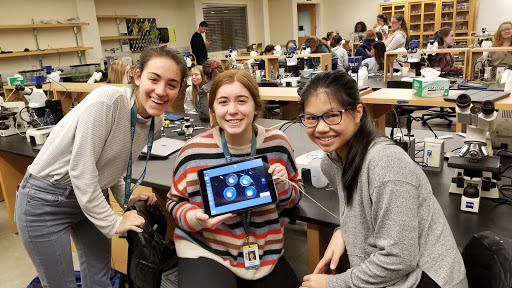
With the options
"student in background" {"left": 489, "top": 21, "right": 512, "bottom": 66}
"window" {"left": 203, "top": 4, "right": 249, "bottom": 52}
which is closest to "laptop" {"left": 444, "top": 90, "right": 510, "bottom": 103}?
"student in background" {"left": 489, "top": 21, "right": 512, "bottom": 66}

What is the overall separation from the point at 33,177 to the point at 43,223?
170 millimetres

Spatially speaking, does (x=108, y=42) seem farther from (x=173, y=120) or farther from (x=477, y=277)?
(x=477, y=277)

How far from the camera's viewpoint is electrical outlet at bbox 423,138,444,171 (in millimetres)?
1684

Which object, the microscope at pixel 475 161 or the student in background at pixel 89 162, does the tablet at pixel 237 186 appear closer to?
the student in background at pixel 89 162

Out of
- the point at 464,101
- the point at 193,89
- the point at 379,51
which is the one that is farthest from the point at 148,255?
the point at 379,51

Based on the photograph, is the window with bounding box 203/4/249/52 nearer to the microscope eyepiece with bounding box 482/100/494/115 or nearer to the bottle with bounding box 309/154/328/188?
the bottle with bounding box 309/154/328/188

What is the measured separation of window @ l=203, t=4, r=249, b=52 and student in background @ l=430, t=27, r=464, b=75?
17.6 ft

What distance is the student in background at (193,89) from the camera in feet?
11.0

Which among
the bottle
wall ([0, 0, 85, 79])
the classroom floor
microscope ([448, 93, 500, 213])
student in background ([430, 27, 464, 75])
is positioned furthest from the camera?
wall ([0, 0, 85, 79])

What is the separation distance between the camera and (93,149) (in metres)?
1.22

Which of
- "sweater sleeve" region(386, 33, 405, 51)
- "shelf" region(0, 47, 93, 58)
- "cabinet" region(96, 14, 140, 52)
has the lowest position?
"sweater sleeve" region(386, 33, 405, 51)

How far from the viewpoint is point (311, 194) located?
5.15 ft

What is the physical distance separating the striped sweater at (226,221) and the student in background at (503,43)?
3777 millimetres

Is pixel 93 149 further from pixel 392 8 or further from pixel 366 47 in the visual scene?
pixel 392 8
